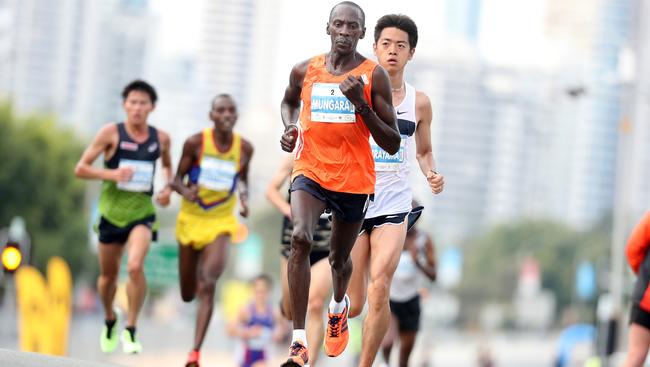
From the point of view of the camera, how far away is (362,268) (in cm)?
1294

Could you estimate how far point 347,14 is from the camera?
11188 mm

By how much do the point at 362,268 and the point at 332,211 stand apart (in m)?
1.38

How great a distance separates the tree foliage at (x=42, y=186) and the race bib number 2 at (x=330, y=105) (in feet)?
203

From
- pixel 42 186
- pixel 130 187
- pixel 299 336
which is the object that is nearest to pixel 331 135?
pixel 299 336

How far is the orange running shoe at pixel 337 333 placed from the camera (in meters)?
12.2

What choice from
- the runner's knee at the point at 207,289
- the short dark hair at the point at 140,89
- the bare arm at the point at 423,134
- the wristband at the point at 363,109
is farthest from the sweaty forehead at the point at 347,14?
the short dark hair at the point at 140,89

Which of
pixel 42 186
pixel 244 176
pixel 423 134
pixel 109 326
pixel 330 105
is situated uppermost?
pixel 330 105

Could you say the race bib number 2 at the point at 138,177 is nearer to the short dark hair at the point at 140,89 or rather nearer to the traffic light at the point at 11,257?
the short dark hair at the point at 140,89

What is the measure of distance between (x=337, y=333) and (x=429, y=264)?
548cm

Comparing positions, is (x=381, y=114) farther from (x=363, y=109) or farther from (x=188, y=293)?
(x=188, y=293)

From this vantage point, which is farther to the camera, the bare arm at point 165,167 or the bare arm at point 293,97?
the bare arm at point 165,167

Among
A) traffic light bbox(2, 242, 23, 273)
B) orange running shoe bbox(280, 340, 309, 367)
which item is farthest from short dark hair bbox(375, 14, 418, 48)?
traffic light bbox(2, 242, 23, 273)

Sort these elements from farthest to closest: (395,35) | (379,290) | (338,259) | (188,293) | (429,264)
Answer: (429,264) < (188,293) < (395,35) < (379,290) < (338,259)

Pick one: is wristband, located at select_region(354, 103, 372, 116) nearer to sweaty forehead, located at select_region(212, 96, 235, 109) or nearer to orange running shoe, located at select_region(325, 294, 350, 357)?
orange running shoe, located at select_region(325, 294, 350, 357)
